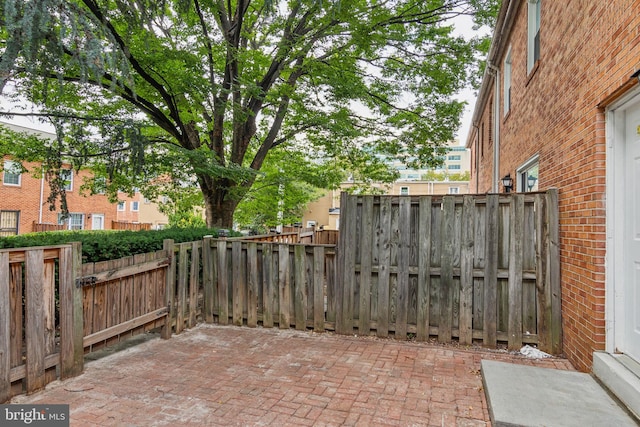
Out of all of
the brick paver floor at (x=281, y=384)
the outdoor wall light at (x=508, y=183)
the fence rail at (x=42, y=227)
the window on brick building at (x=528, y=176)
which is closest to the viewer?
the brick paver floor at (x=281, y=384)

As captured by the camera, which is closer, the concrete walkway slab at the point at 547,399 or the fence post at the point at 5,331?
the concrete walkway slab at the point at 547,399

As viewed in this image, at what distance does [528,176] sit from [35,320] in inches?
263

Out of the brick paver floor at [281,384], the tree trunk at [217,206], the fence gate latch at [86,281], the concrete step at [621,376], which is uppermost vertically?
the tree trunk at [217,206]

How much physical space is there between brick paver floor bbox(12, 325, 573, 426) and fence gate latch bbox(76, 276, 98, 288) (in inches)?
33.7

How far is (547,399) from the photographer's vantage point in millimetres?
→ 2752

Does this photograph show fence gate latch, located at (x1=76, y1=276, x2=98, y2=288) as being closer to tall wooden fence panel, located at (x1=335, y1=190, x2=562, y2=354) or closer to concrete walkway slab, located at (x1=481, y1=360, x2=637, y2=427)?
tall wooden fence panel, located at (x1=335, y1=190, x2=562, y2=354)

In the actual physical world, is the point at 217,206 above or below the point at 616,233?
above

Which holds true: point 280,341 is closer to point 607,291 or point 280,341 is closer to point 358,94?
point 607,291

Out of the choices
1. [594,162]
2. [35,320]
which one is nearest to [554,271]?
[594,162]

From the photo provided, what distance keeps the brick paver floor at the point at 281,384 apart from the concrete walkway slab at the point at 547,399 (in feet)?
0.59

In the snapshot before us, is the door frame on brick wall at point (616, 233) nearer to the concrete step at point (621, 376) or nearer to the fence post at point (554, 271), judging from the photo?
the concrete step at point (621, 376)

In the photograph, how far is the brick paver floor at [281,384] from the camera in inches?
107

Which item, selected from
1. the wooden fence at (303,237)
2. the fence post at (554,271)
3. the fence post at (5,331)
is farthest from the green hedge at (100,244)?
the fence post at (554,271)

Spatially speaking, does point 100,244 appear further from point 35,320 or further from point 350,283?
point 350,283
